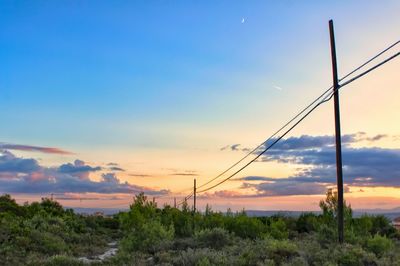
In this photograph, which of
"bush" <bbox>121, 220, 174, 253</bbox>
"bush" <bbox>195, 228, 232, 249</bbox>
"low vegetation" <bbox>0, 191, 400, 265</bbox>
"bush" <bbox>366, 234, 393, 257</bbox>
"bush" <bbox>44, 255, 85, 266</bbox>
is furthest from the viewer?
"bush" <bbox>195, 228, 232, 249</bbox>

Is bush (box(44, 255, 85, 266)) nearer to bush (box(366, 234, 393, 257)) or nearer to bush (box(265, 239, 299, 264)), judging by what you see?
bush (box(265, 239, 299, 264))

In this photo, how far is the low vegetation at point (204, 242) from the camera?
20.1 meters

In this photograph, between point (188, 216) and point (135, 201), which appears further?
point (188, 216)

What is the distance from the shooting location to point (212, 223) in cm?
3903

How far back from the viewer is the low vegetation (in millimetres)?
20125

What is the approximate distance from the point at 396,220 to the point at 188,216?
2641 cm

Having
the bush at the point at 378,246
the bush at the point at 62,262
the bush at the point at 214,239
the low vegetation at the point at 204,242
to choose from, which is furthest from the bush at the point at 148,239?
the bush at the point at 378,246

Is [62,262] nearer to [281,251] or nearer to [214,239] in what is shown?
[281,251]

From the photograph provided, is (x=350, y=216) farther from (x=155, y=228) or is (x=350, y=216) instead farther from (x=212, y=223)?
(x=155, y=228)

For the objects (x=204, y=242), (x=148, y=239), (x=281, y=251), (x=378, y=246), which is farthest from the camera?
(x=204, y=242)

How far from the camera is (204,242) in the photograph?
94.1 feet

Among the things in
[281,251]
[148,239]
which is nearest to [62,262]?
[148,239]

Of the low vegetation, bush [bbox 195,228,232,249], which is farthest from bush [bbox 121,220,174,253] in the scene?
bush [bbox 195,228,232,249]

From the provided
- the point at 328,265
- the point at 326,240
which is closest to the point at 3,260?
the point at 328,265
